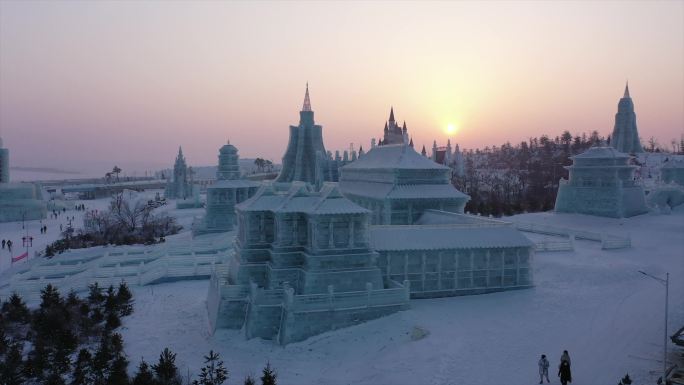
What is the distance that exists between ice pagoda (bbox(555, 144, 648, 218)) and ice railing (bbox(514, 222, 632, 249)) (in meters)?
8.76

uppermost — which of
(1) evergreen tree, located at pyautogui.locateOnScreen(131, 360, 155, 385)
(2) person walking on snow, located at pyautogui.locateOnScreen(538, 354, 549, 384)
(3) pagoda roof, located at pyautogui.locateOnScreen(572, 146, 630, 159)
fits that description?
(3) pagoda roof, located at pyautogui.locateOnScreen(572, 146, 630, 159)

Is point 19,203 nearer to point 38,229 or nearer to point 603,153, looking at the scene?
point 38,229

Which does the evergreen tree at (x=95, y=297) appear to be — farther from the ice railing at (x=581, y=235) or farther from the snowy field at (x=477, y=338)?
the ice railing at (x=581, y=235)

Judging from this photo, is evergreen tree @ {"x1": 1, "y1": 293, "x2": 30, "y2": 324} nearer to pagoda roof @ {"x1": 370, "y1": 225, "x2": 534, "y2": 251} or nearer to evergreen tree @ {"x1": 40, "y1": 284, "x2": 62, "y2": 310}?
evergreen tree @ {"x1": 40, "y1": 284, "x2": 62, "y2": 310}

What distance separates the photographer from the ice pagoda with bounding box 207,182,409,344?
20.7 m

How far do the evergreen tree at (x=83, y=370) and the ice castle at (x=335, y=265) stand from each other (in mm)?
5118

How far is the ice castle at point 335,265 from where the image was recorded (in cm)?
2097

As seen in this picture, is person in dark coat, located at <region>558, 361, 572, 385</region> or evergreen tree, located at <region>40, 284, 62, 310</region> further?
evergreen tree, located at <region>40, 284, 62, 310</region>

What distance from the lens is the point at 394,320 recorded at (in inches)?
813

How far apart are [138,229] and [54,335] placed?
29.1m

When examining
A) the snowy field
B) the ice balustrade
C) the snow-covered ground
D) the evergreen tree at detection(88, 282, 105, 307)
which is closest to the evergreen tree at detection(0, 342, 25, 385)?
the snowy field

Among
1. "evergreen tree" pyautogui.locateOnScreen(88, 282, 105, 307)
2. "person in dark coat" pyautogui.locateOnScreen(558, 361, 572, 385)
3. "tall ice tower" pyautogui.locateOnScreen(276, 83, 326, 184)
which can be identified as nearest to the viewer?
"person in dark coat" pyautogui.locateOnScreen(558, 361, 572, 385)

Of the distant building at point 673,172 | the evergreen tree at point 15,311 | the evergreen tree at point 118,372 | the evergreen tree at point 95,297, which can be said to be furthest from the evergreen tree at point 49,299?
the distant building at point 673,172

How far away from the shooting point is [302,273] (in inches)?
885
